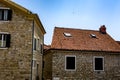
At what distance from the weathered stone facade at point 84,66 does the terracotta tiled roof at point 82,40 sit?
0.64m

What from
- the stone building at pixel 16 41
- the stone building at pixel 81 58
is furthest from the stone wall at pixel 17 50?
the stone building at pixel 81 58

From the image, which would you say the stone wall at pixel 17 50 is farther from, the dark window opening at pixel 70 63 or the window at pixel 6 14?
the dark window opening at pixel 70 63

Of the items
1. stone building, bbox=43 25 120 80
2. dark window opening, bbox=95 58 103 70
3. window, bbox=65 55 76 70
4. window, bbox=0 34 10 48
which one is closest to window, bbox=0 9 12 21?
window, bbox=0 34 10 48

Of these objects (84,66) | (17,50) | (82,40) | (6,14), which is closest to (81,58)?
(84,66)

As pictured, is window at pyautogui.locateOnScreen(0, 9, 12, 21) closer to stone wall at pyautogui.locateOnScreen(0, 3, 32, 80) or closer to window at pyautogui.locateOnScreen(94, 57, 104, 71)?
stone wall at pyautogui.locateOnScreen(0, 3, 32, 80)

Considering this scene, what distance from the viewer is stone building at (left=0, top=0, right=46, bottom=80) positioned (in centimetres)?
2148

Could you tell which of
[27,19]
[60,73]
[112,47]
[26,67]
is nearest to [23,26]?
[27,19]

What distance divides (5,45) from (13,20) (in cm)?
259

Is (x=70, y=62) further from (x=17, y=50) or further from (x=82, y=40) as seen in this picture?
(x=17, y=50)

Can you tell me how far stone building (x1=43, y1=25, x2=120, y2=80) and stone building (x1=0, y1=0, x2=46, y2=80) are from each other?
372 cm

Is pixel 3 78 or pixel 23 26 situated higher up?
pixel 23 26

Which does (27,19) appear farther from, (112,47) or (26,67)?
(112,47)

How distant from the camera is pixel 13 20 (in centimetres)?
2216

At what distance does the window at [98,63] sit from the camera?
2628 cm
